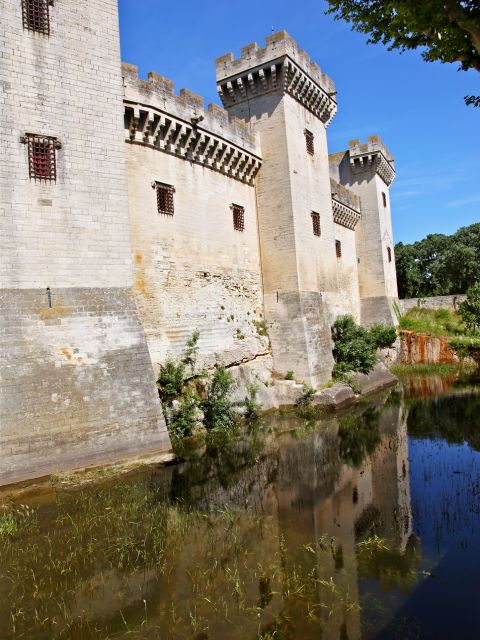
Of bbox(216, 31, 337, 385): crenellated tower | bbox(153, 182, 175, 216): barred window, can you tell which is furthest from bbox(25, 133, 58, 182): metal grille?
bbox(216, 31, 337, 385): crenellated tower

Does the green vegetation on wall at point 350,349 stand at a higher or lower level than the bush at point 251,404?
higher

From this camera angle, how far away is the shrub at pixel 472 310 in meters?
26.7

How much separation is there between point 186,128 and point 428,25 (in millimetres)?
8417

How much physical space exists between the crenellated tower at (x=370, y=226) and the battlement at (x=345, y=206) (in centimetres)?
75

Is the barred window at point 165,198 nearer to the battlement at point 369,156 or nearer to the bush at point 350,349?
the bush at point 350,349

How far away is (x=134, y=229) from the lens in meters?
12.1

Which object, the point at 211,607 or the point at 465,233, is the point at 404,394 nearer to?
the point at 211,607

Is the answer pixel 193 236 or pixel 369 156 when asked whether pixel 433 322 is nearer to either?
pixel 369 156

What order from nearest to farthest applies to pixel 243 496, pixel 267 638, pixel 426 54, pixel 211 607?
1. pixel 267 638
2. pixel 211 607
3. pixel 426 54
4. pixel 243 496

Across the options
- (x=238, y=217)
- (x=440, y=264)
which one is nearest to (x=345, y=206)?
(x=238, y=217)

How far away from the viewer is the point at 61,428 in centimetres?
874

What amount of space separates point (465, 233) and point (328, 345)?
118 ft

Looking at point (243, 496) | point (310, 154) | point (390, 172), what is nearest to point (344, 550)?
point (243, 496)

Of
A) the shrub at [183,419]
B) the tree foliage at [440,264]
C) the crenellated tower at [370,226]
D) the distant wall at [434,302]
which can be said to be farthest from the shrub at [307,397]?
the tree foliage at [440,264]
